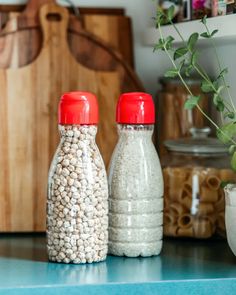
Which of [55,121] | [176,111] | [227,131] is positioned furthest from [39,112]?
[227,131]

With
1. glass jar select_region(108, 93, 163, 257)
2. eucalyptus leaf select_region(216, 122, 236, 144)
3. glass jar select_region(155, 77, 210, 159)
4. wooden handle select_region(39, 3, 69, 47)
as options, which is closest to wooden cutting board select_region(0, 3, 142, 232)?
wooden handle select_region(39, 3, 69, 47)

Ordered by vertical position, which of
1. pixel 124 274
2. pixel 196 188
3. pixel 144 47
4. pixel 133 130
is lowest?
pixel 124 274

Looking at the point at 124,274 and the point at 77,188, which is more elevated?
the point at 77,188

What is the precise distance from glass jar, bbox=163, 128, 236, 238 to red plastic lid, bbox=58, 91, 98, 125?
0.28 meters

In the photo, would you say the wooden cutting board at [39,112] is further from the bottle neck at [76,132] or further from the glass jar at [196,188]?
the bottle neck at [76,132]

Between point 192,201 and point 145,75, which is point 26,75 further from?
point 192,201

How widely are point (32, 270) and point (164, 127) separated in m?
0.56

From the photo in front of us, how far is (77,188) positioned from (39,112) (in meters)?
0.36

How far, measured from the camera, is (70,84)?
188 centimetres

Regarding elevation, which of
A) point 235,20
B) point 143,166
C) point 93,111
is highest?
point 235,20

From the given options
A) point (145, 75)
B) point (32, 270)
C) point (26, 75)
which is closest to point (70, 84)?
point (26, 75)

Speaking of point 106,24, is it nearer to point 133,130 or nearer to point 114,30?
point 114,30

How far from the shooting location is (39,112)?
72.7 inches

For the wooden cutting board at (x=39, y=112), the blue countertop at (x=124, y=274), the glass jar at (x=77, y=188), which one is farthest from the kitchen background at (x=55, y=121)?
the glass jar at (x=77, y=188)
